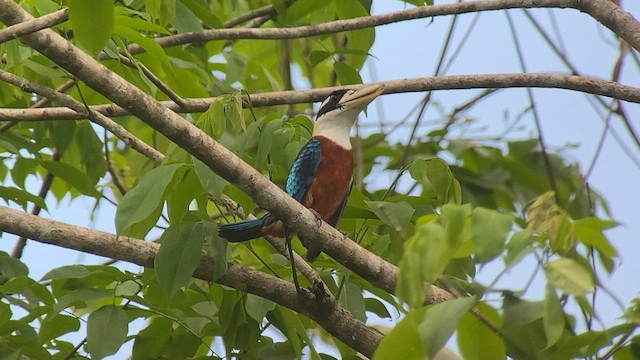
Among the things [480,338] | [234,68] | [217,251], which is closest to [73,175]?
[234,68]

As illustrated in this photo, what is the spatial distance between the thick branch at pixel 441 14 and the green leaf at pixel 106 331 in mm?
1318

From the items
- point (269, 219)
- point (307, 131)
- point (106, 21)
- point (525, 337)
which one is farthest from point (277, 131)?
point (525, 337)

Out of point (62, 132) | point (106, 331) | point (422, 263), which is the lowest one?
point (422, 263)

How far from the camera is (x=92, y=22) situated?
239 cm

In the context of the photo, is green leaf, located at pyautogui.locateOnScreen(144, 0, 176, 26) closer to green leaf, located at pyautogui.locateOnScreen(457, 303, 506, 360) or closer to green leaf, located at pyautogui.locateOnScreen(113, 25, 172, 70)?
green leaf, located at pyautogui.locateOnScreen(113, 25, 172, 70)

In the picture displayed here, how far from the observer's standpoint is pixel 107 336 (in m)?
3.16

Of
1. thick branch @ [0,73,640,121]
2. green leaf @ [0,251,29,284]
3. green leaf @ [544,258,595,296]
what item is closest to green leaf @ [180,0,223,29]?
thick branch @ [0,73,640,121]

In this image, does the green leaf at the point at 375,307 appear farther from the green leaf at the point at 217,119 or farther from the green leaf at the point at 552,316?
the green leaf at the point at 552,316

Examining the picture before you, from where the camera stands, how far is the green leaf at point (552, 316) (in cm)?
182

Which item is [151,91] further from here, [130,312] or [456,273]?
[456,273]

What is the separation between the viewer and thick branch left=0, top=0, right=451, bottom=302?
2580 millimetres

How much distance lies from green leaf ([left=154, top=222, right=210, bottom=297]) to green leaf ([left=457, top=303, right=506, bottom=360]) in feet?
3.47

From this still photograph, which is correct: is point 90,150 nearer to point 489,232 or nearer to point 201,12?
point 201,12

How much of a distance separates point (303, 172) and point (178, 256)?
1.18 m
